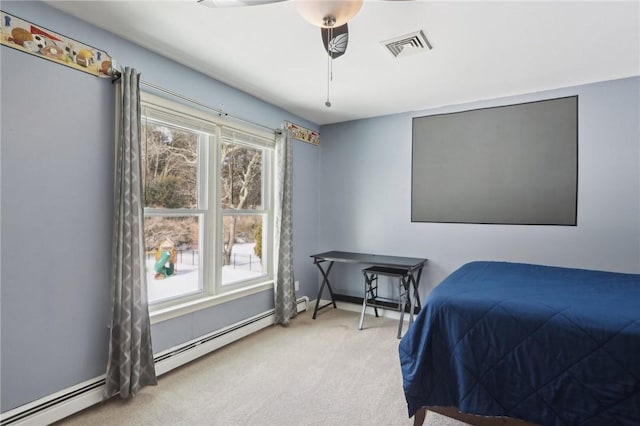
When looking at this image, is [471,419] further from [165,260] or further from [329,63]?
[329,63]

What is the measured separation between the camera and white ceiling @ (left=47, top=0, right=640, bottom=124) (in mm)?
1826

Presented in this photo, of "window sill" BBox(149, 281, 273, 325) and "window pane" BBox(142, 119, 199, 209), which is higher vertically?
"window pane" BBox(142, 119, 199, 209)

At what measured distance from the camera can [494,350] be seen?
4.99ft

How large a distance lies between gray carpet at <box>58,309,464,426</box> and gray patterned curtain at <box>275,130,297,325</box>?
39 centimetres

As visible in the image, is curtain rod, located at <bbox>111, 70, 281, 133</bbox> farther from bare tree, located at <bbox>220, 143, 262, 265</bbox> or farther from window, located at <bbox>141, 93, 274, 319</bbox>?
Answer: bare tree, located at <bbox>220, 143, 262, 265</bbox>

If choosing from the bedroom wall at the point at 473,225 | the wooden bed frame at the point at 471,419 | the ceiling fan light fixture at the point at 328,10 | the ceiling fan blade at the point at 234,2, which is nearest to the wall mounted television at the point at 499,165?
the bedroom wall at the point at 473,225

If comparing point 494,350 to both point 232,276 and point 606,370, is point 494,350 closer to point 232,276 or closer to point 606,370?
point 606,370

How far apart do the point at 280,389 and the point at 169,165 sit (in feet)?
6.18

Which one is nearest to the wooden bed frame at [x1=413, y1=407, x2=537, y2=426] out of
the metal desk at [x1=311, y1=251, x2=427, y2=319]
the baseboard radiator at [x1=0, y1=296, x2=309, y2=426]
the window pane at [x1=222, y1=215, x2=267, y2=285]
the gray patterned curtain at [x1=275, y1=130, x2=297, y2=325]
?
the metal desk at [x1=311, y1=251, x2=427, y2=319]

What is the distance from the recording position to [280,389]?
2.20 meters

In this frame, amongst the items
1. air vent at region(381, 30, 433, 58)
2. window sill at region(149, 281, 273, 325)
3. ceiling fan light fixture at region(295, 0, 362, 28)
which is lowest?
window sill at region(149, 281, 273, 325)

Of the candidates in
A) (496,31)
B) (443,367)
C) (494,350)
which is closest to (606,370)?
(494,350)

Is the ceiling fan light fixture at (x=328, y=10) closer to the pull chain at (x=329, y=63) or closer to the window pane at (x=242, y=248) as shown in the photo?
the pull chain at (x=329, y=63)

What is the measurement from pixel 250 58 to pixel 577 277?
2.78 meters
